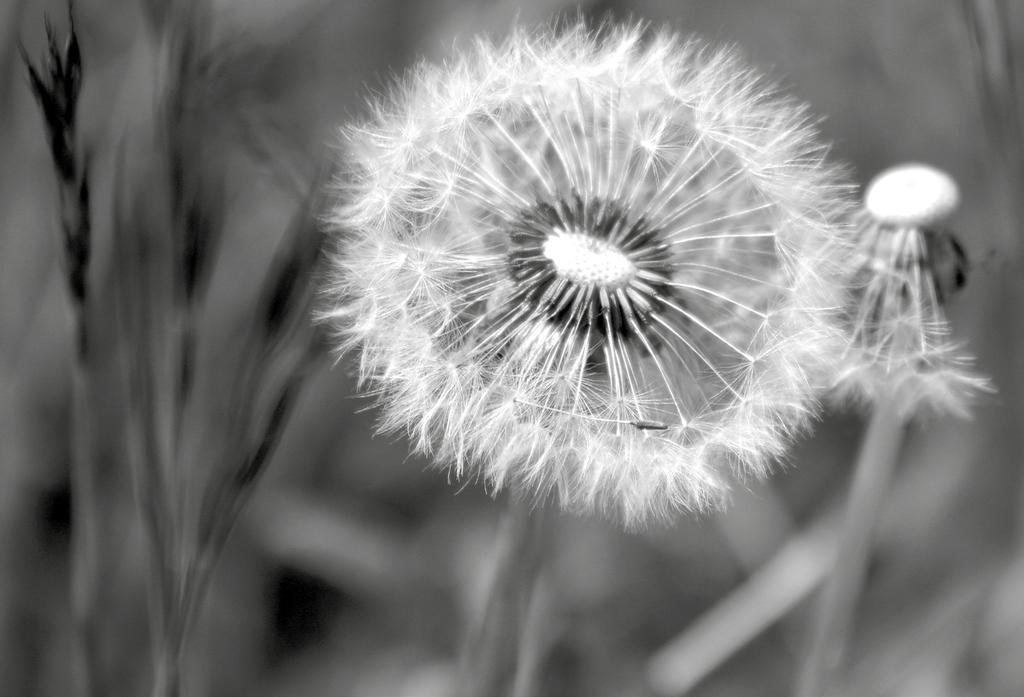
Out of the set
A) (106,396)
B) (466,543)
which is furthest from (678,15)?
(106,396)

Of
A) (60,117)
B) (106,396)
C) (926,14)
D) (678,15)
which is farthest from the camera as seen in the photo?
(926,14)

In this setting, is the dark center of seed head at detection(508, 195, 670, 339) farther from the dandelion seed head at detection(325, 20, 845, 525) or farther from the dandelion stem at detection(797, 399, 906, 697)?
the dandelion stem at detection(797, 399, 906, 697)

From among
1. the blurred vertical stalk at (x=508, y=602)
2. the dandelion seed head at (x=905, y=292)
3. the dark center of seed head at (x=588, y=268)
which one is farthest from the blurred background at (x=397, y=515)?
the blurred vertical stalk at (x=508, y=602)

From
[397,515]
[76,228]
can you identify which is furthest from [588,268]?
[397,515]

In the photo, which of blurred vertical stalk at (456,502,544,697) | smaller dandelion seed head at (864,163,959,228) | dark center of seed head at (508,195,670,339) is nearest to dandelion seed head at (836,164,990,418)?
smaller dandelion seed head at (864,163,959,228)

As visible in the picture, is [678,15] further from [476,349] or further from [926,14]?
[476,349]
